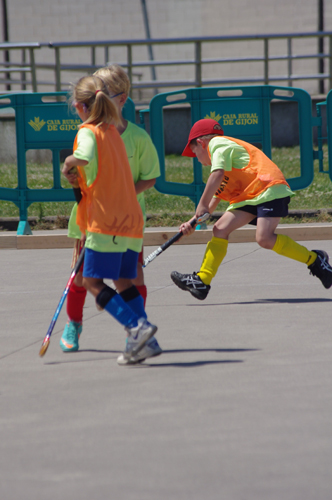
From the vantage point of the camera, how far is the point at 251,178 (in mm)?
5891

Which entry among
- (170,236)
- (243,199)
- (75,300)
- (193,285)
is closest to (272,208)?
(243,199)

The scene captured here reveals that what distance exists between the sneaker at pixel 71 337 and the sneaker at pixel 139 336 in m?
0.56

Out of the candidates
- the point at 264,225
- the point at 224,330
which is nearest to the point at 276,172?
the point at 264,225

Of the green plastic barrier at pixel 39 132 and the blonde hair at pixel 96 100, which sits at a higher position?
the blonde hair at pixel 96 100

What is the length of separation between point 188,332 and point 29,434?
1.87m

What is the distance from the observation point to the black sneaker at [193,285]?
573 centimetres

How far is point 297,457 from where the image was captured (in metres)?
Answer: 2.78

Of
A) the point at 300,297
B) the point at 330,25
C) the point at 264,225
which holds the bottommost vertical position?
the point at 300,297

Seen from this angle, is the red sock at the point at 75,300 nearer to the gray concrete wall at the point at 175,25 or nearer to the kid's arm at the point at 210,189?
the kid's arm at the point at 210,189

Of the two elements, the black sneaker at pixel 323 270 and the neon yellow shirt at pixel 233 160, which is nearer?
the neon yellow shirt at pixel 233 160

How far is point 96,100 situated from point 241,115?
5983mm

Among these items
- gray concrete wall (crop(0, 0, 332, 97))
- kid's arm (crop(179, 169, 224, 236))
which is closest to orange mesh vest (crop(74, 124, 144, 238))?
kid's arm (crop(179, 169, 224, 236))

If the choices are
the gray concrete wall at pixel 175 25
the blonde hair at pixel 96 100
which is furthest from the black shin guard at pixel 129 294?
the gray concrete wall at pixel 175 25

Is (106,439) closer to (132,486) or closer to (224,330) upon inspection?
(132,486)
